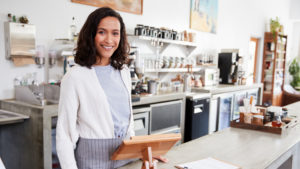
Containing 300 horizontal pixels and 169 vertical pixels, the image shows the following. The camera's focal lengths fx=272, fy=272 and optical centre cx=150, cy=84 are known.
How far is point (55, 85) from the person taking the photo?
2.83 meters

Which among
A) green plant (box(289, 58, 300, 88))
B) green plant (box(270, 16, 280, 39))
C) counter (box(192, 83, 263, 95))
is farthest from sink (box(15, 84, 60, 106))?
green plant (box(289, 58, 300, 88))

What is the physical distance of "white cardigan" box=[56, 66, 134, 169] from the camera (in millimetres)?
1314

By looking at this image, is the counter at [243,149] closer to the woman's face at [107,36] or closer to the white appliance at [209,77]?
the woman's face at [107,36]

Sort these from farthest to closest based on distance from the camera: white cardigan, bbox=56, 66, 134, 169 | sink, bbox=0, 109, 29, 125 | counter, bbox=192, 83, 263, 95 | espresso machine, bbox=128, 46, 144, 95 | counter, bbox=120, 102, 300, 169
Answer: counter, bbox=192, 83, 263, 95, espresso machine, bbox=128, 46, 144, 95, sink, bbox=0, 109, 29, 125, counter, bbox=120, 102, 300, 169, white cardigan, bbox=56, 66, 134, 169

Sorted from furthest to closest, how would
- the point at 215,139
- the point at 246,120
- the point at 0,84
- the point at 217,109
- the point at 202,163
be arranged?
1. the point at 217,109
2. the point at 0,84
3. the point at 246,120
4. the point at 215,139
5. the point at 202,163

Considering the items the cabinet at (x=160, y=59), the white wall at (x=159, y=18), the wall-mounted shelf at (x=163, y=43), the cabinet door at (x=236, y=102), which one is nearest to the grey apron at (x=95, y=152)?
the white wall at (x=159, y=18)

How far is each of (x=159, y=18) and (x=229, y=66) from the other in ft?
6.92

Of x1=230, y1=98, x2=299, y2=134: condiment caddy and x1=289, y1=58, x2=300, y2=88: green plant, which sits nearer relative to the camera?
x1=230, y1=98, x2=299, y2=134: condiment caddy

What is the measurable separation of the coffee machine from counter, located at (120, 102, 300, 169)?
3.60 metres

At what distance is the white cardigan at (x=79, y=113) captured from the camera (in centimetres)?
131

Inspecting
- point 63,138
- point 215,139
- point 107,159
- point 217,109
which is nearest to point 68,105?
point 63,138

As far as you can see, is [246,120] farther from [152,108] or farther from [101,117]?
[101,117]

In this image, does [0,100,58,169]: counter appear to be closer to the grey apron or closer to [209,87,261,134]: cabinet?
the grey apron

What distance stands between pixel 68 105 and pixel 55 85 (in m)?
1.63
